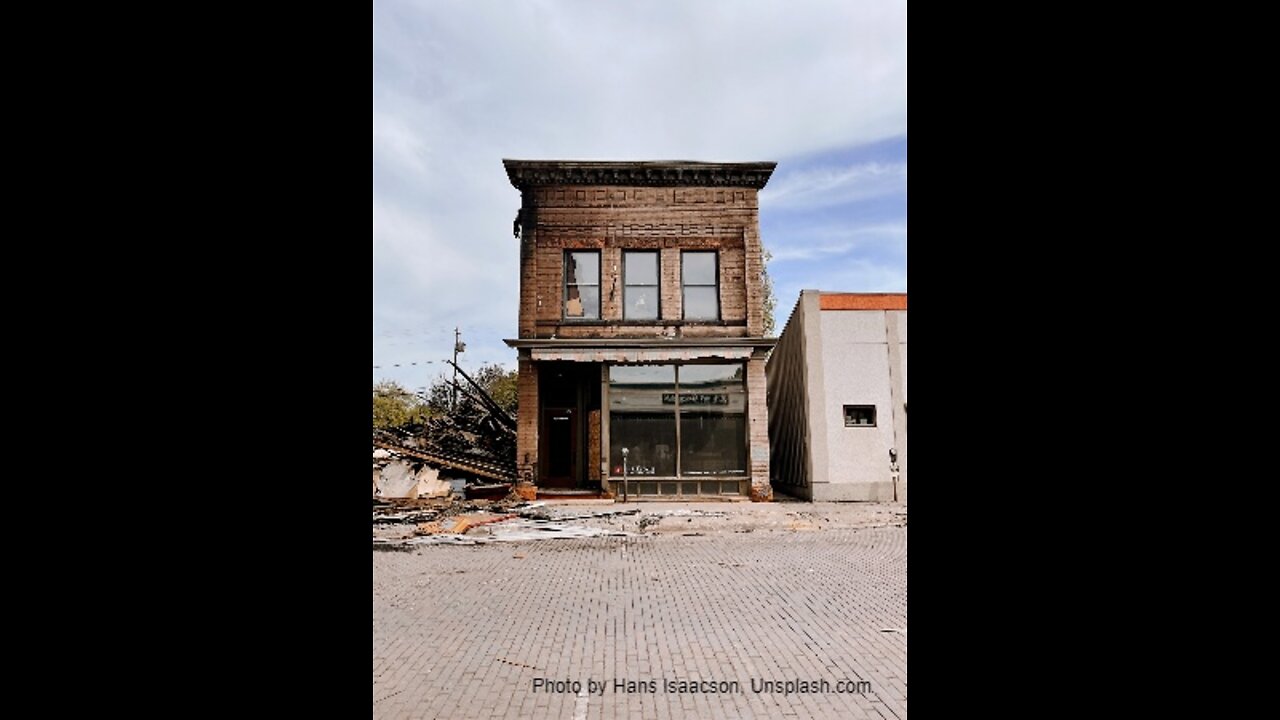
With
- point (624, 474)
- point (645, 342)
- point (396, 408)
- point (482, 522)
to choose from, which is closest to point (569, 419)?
point (624, 474)

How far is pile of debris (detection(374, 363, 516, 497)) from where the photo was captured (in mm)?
19922

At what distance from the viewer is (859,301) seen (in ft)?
64.2

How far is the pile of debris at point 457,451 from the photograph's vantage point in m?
19.9

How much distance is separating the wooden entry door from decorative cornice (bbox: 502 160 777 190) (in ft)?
22.3

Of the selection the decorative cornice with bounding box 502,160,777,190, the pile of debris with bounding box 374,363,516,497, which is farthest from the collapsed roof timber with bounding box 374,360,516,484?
the decorative cornice with bounding box 502,160,777,190

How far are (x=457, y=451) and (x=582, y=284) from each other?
26.2 ft

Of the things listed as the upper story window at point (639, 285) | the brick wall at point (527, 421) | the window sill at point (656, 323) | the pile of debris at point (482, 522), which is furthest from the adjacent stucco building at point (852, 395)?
the brick wall at point (527, 421)

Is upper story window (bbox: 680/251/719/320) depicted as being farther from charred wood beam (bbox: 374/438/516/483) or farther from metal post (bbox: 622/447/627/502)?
charred wood beam (bbox: 374/438/516/483)
